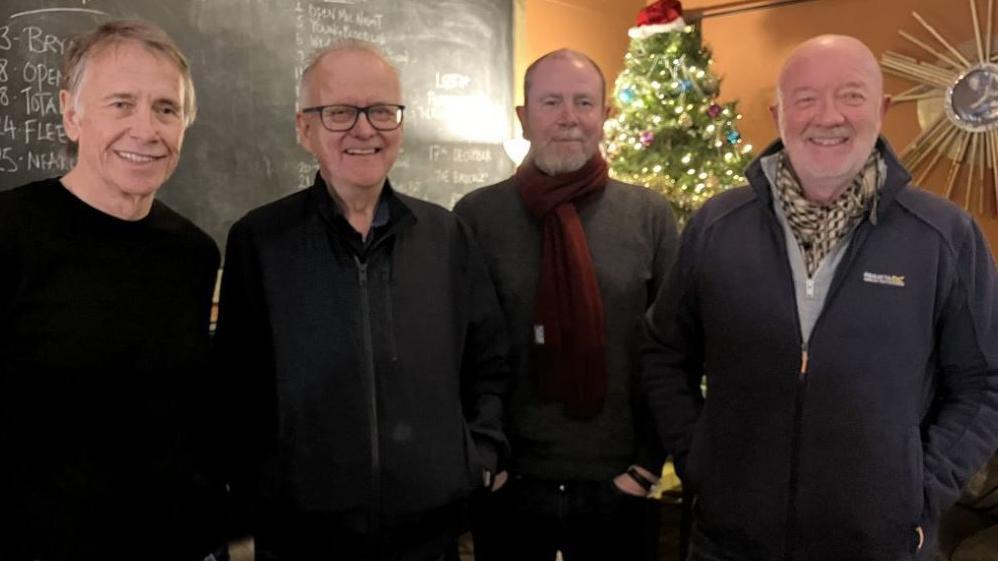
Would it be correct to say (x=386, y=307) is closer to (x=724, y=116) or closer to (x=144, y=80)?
(x=144, y=80)

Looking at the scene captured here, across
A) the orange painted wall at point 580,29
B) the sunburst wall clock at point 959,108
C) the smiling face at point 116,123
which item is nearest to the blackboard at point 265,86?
the smiling face at point 116,123

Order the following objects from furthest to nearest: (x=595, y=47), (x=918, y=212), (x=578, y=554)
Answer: (x=595, y=47) → (x=578, y=554) → (x=918, y=212)

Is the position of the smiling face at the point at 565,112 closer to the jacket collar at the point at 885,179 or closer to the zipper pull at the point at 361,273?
the jacket collar at the point at 885,179

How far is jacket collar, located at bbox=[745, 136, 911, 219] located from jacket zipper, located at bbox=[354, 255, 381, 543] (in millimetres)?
836

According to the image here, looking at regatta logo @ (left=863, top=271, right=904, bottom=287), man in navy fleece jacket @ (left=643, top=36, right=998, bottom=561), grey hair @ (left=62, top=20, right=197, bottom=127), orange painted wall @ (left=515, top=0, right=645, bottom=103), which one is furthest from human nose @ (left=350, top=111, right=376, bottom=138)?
orange painted wall @ (left=515, top=0, right=645, bottom=103)

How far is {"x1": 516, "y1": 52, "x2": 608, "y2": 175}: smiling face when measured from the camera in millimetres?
2211

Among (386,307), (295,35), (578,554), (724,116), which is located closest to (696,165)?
(724,116)

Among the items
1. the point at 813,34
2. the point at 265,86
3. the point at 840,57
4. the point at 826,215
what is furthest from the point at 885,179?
the point at 813,34

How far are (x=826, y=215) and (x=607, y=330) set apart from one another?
0.65 metres

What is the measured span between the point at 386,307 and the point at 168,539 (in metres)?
0.59

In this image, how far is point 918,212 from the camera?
5.47 ft

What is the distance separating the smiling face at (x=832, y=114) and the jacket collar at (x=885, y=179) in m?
0.05

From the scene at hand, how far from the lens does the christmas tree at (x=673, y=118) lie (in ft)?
14.5

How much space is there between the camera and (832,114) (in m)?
1.71
